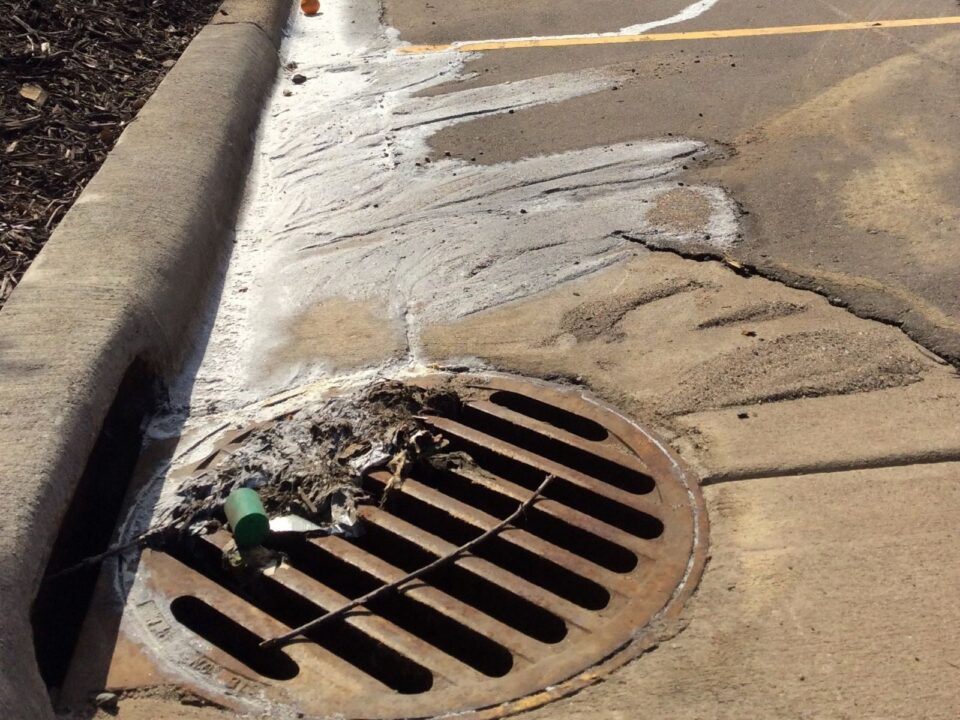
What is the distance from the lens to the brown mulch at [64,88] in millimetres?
4164

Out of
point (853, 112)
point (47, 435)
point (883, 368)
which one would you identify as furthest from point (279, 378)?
point (853, 112)

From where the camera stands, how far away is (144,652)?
8.04ft

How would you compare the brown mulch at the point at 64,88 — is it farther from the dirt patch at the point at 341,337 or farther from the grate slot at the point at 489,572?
the grate slot at the point at 489,572

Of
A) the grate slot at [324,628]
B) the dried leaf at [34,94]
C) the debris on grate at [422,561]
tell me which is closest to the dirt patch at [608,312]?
the debris on grate at [422,561]

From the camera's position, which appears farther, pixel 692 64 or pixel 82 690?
pixel 692 64

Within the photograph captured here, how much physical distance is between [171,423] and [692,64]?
3.30 meters

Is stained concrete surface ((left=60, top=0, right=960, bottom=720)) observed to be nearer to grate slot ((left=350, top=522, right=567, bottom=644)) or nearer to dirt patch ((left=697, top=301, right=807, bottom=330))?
dirt patch ((left=697, top=301, right=807, bottom=330))

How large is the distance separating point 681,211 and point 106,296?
2049 mm

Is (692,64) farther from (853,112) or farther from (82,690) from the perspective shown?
(82,690)

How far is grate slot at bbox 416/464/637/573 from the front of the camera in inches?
107

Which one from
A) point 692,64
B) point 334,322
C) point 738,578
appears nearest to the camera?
point 738,578

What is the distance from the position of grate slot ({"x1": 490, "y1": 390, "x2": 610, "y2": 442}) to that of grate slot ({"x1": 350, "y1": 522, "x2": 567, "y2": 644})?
1.98 ft

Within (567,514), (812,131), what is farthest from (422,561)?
(812,131)

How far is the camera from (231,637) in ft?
8.49
